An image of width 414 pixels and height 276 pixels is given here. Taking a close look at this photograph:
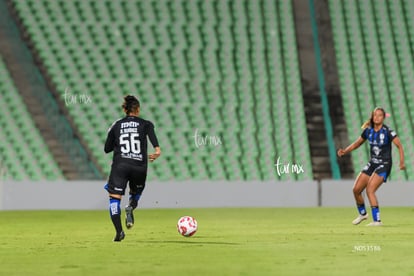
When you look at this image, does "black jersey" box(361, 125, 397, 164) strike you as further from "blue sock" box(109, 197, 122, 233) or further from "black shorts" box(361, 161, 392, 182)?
"blue sock" box(109, 197, 122, 233)

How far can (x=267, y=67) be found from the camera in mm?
25250

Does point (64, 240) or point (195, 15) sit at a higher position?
point (195, 15)

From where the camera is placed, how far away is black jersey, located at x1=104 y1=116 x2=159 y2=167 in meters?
11.2

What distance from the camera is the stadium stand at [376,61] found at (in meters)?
25.3

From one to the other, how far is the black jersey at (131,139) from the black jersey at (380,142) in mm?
4515

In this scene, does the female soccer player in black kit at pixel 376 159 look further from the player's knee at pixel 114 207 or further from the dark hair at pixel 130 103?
the player's knee at pixel 114 207

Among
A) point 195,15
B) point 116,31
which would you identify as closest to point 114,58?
point 116,31

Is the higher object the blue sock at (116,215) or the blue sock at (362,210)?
the blue sock at (116,215)

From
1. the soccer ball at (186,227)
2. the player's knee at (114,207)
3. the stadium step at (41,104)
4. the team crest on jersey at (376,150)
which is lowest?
the soccer ball at (186,227)

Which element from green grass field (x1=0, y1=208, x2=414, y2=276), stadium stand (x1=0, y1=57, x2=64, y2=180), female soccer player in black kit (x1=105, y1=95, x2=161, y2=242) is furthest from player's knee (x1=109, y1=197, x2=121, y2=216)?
stadium stand (x1=0, y1=57, x2=64, y2=180)

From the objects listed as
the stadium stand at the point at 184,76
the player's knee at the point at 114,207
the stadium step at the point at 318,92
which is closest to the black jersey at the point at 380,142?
the player's knee at the point at 114,207

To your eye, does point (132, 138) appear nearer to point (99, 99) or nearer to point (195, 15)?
point (99, 99)

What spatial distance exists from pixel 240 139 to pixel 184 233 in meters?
11.7

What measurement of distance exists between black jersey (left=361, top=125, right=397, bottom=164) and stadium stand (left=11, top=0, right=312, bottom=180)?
8347 millimetres
